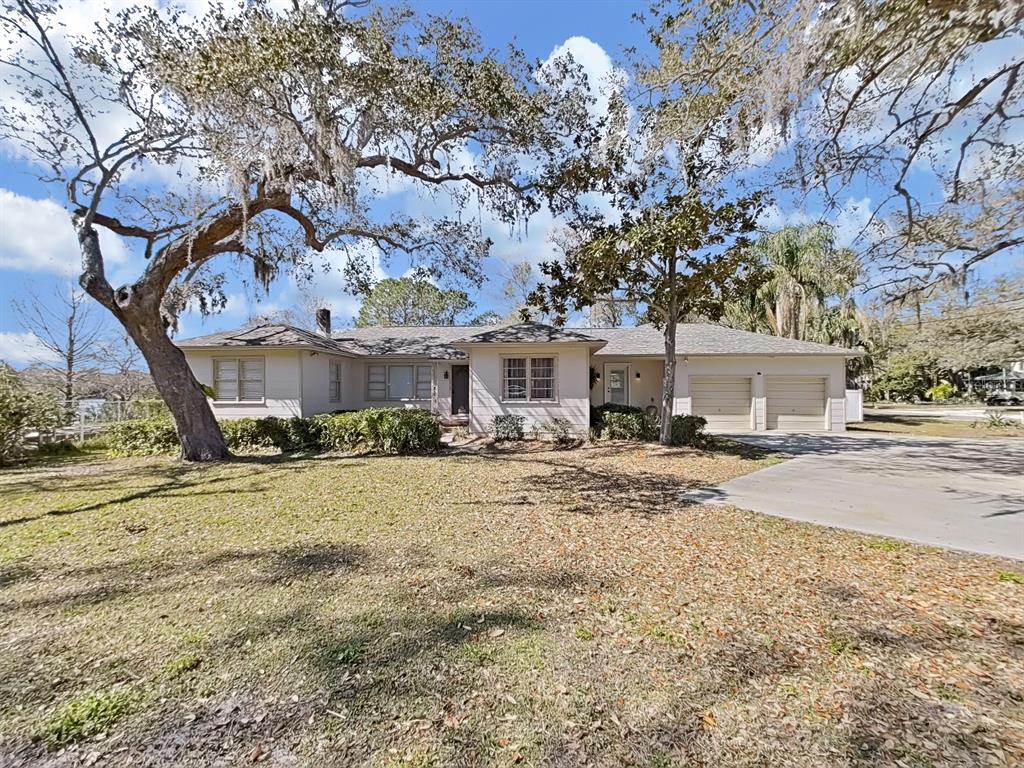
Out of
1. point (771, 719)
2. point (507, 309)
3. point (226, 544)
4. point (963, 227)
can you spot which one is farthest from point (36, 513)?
point (507, 309)

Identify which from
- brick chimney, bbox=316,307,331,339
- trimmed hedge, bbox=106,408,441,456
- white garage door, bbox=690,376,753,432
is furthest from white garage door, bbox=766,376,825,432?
brick chimney, bbox=316,307,331,339

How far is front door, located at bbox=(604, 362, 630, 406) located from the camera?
18.2 m

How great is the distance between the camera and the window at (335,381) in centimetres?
1638

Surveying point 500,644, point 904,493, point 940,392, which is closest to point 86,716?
point 500,644

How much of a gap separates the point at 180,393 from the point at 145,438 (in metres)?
3.02

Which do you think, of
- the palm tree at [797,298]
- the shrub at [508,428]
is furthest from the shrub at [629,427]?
the palm tree at [797,298]

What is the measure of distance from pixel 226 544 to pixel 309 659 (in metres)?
2.90

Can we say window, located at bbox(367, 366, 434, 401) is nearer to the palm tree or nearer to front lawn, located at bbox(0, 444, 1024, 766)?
front lawn, located at bbox(0, 444, 1024, 766)

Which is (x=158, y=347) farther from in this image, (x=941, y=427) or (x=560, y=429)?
(x=941, y=427)

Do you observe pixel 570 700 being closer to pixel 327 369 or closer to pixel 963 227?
pixel 963 227

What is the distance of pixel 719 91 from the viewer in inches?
265

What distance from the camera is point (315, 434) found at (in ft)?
42.0

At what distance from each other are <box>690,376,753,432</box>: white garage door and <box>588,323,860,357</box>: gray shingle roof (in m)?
1.21

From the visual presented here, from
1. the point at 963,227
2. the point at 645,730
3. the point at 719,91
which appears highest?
the point at 719,91
